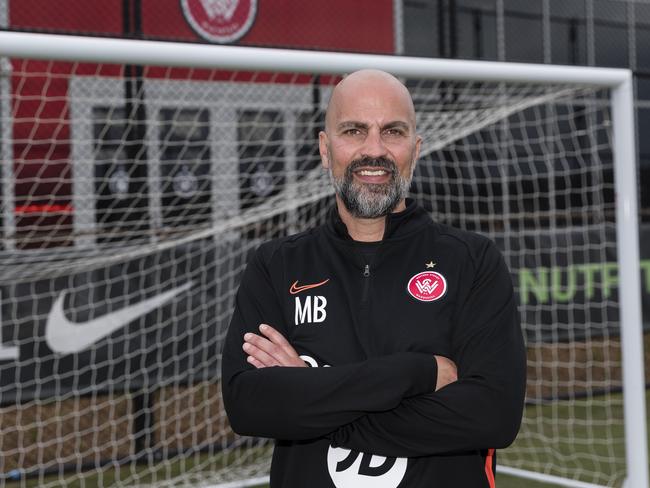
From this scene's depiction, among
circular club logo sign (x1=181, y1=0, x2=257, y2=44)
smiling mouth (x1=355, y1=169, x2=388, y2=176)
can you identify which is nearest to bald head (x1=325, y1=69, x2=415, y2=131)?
smiling mouth (x1=355, y1=169, x2=388, y2=176)

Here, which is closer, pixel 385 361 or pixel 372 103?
pixel 385 361

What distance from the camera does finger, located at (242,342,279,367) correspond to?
1580mm

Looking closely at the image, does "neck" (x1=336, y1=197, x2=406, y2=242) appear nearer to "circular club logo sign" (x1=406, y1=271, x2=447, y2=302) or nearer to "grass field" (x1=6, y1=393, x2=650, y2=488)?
"circular club logo sign" (x1=406, y1=271, x2=447, y2=302)

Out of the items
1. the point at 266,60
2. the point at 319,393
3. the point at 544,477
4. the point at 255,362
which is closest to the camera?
the point at 319,393

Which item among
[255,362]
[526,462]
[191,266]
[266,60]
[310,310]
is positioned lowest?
[526,462]

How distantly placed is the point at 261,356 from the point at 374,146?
18.6 inches

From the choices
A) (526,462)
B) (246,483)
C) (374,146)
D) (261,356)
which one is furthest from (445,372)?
(526,462)

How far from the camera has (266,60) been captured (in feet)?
9.63

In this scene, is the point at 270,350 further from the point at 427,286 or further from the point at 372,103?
the point at 372,103

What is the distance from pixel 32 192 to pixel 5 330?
65.6 inches

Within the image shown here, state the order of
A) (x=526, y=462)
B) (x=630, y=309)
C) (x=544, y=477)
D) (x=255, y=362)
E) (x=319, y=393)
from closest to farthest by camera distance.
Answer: (x=319, y=393) < (x=255, y=362) < (x=630, y=309) < (x=544, y=477) < (x=526, y=462)

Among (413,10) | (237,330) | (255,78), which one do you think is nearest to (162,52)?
(237,330)

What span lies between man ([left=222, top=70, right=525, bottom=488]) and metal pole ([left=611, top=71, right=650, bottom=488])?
6.46 ft

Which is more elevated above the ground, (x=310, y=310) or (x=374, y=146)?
(x=374, y=146)
